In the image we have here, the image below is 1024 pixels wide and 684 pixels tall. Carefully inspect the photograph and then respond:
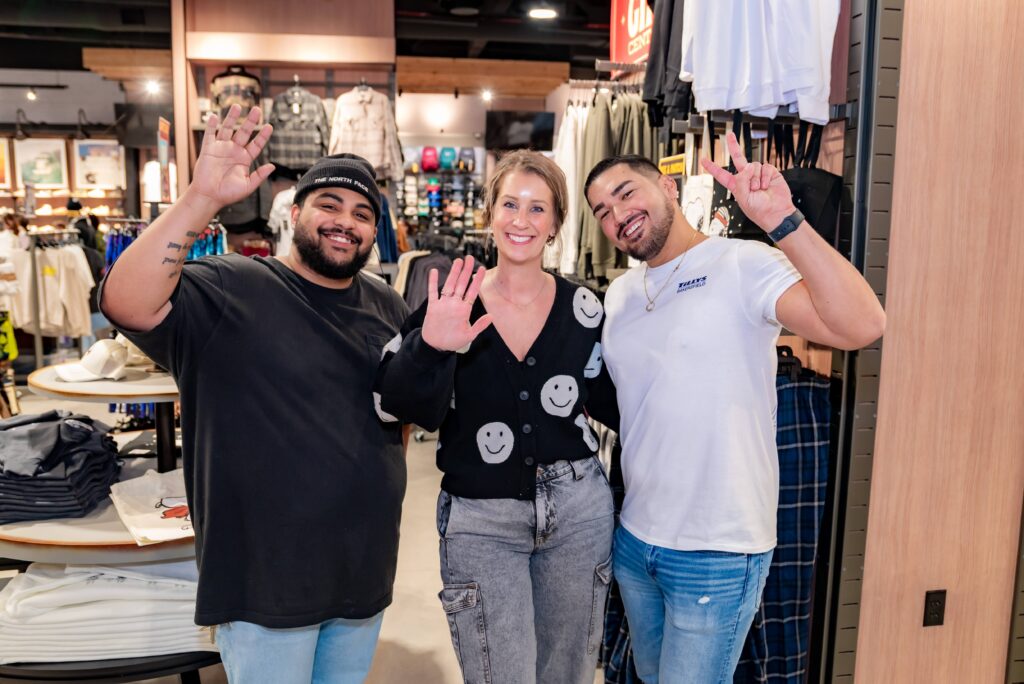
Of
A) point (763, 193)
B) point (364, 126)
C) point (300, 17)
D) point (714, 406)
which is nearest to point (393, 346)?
point (714, 406)

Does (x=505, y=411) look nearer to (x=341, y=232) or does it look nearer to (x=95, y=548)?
(x=341, y=232)

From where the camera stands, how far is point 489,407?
1.73 m

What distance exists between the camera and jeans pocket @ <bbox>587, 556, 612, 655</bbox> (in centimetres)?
177

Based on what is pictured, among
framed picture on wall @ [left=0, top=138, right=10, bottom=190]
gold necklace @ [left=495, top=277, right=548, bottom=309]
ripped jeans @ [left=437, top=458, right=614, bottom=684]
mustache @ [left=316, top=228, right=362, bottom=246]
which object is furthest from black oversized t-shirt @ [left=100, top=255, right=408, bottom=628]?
framed picture on wall @ [left=0, top=138, right=10, bottom=190]

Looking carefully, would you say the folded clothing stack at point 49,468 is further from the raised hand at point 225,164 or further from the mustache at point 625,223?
the mustache at point 625,223

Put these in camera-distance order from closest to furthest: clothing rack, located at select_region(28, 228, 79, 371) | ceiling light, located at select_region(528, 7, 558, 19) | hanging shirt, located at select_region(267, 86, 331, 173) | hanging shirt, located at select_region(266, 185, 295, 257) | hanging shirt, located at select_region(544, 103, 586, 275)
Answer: hanging shirt, located at select_region(544, 103, 586, 275) < hanging shirt, located at select_region(266, 185, 295, 257) < hanging shirt, located at select_region(267, 86, 331, 173) < clothing rack, located at select_region(28, 228, 79, 371) < ceiling light, located at select_region(528, 7, 558, 19)

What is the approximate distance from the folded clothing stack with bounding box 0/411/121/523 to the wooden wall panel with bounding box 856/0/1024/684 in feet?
8.07

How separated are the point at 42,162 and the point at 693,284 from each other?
1143 centimetres

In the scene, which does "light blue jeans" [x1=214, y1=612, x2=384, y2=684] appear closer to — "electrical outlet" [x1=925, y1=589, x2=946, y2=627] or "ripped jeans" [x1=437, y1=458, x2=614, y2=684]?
"ripped jeans" [x1=437, y1=458, x2=614, y2=684]

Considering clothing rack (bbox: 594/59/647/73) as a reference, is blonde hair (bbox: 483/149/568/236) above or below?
below

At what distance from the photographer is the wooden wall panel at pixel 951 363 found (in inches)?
79.9

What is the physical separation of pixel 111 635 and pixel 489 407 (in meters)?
1.54

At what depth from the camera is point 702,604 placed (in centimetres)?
164

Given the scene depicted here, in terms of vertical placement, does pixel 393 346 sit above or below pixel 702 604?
above
